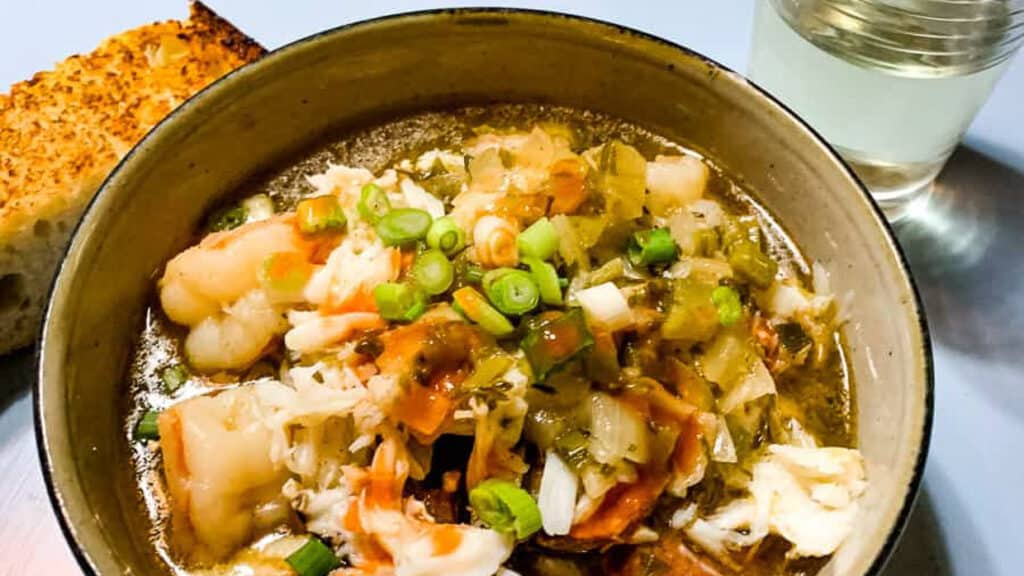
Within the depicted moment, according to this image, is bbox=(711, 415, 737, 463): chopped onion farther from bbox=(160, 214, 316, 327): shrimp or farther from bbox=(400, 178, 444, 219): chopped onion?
bbox=(160, 214, 316, 327): shrimp

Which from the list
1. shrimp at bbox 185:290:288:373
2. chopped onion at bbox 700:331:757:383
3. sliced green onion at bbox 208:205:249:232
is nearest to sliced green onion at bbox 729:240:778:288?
chopped onion at bbox 700:331:757:383

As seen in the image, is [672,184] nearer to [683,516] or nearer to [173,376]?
[683,516]

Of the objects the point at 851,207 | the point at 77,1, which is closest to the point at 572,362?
the point at 851,207

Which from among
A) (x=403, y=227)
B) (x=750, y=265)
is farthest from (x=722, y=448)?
(x=403, y=227)

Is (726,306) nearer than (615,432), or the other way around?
(615,432)

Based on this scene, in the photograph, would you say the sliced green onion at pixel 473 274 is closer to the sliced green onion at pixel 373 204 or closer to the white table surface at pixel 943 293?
the sliced green onion at pixel 373 204

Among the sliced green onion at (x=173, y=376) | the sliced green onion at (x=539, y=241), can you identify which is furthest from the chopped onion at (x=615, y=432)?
the sliced green onion at (x=173, y=376)

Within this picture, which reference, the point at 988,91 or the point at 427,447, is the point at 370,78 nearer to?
the point at 427,447
